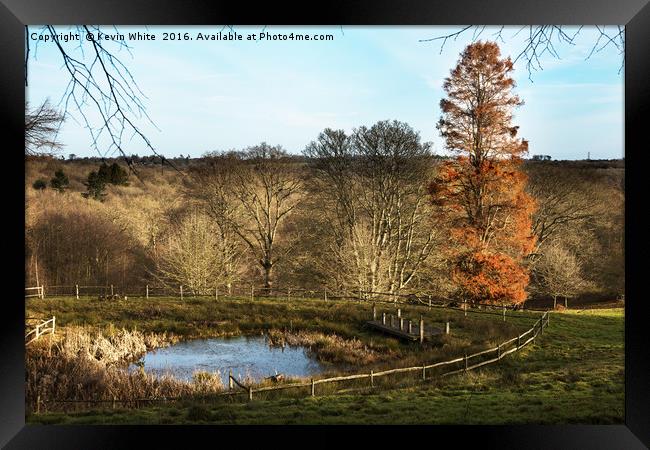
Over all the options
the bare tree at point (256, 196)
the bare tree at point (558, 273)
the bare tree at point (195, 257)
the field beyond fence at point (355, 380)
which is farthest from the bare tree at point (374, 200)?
the field beyond fence at point (355, 380)

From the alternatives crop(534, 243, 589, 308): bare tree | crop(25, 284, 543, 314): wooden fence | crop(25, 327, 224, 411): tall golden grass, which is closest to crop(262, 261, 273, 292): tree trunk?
crop(25, 284, 543, 314): wooden fence

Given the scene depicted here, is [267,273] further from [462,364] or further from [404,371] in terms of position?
[462,364]

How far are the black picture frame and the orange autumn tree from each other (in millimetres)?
8209

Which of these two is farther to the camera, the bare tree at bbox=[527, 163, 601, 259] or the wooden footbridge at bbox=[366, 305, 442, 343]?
the bare tree at bbox=[527, 163, 601, 259]

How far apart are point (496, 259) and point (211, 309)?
27.7 ft

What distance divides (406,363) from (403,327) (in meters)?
2.70

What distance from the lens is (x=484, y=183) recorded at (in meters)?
12.3

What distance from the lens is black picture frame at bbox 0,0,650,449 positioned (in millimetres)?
3811

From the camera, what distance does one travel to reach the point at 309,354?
12.0 meters

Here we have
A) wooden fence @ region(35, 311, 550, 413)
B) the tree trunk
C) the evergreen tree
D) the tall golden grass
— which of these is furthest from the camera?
the tree trunk

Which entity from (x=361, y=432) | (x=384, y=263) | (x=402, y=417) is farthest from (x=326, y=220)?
(x=361, y=432)

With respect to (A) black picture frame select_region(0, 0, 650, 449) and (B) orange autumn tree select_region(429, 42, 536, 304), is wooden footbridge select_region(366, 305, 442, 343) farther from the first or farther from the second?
(A) black picture frame select_region(0, 0, 650, 449)
